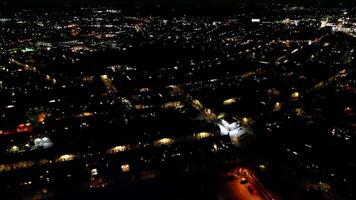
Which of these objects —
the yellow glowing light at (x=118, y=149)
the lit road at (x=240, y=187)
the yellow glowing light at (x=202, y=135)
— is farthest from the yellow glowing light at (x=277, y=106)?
the yellow glowing light at (x=118, y=149)

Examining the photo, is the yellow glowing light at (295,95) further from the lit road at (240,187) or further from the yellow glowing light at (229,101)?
the lit road at (240,187)

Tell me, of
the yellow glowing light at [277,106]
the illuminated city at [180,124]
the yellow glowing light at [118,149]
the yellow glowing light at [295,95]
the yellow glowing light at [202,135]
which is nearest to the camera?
the illuminated city at [180,124]

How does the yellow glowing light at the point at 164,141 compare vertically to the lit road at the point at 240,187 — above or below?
below

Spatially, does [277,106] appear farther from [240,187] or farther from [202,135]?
[240,187]

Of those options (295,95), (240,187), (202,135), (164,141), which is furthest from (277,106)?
(240,187)

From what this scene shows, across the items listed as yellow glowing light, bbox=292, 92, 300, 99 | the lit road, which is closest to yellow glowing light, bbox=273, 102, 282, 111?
yellow glowing light, bbox=292, 92, 300, 99

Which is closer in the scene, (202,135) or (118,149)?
(118,149)

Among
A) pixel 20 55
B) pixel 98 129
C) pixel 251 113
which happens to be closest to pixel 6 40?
pixel 20 55
